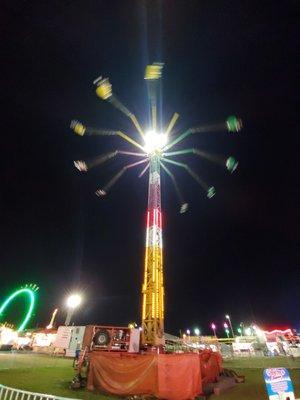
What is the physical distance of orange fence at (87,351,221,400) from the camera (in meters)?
11.1

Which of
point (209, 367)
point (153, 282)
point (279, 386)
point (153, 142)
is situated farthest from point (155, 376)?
point (153, 142)

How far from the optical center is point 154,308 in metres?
19.1

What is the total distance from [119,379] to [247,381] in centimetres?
786

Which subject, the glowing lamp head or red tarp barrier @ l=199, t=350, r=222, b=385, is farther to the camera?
the glowing lamp head

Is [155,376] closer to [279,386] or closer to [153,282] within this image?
[279,386]

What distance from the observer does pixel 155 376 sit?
11250 millimetres

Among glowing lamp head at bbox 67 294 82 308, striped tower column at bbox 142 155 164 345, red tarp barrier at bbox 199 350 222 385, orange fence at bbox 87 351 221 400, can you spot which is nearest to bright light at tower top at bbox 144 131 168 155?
striped tower column at bbox 142 155 164 345

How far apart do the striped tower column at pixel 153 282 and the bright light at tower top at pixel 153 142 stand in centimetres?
596

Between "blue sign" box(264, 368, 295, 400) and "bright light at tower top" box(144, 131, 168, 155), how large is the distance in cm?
2471

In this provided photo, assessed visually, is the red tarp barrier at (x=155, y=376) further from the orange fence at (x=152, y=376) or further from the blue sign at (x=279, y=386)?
the blue sign at (x=279, y=386)

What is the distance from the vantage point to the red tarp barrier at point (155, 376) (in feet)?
36.2

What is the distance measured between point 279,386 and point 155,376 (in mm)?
6546

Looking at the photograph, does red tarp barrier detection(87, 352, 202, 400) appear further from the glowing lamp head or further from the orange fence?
the glowing lamp head

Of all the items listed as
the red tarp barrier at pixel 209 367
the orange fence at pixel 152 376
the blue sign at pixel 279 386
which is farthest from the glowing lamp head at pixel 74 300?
the blue sign at pixel 279 386
